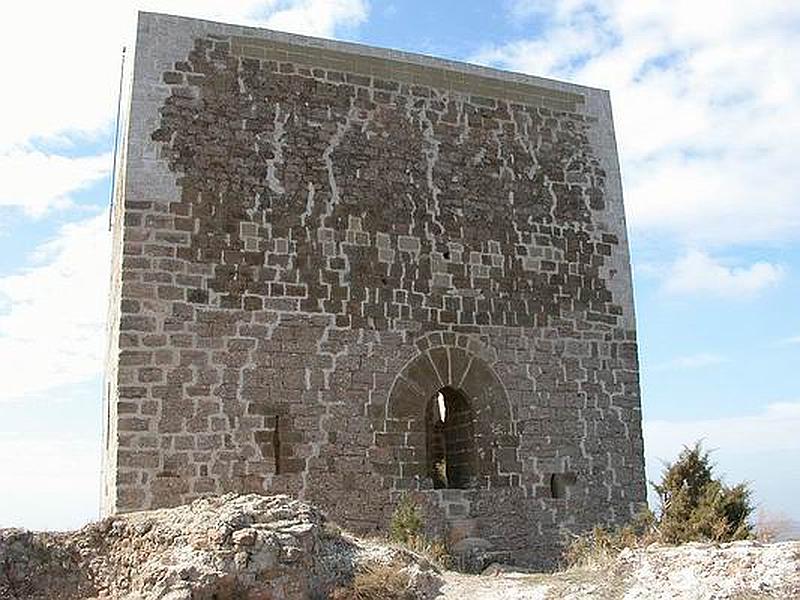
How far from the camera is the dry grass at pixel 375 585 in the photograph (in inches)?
320

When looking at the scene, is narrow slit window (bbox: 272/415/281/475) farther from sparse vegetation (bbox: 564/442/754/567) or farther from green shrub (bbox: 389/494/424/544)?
sparse vegetation (bbox: 564/442/754/567)

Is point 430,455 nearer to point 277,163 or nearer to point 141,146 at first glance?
point 277,163

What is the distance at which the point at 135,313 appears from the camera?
11172 millimetres

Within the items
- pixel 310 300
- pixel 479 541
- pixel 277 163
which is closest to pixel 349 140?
pixel 277 163

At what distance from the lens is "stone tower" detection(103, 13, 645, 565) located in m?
11.4

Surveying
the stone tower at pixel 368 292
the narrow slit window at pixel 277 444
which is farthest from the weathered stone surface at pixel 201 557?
the narrow slit window at pixel 277 444

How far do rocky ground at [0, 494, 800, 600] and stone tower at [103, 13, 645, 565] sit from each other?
6.50ft

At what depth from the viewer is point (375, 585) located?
26.8ft

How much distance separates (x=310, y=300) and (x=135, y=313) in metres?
2.18

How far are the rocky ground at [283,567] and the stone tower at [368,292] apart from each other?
6.50 ft

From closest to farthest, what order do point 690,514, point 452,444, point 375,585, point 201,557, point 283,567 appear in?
point 201,557, point 283,567, point 375,585, point 690,514, point 452,444

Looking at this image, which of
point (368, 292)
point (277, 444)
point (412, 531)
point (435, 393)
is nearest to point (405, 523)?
point (412, 531)

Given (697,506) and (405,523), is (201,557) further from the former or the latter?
(697,506)

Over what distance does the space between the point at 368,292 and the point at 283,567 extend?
5.16 meters
